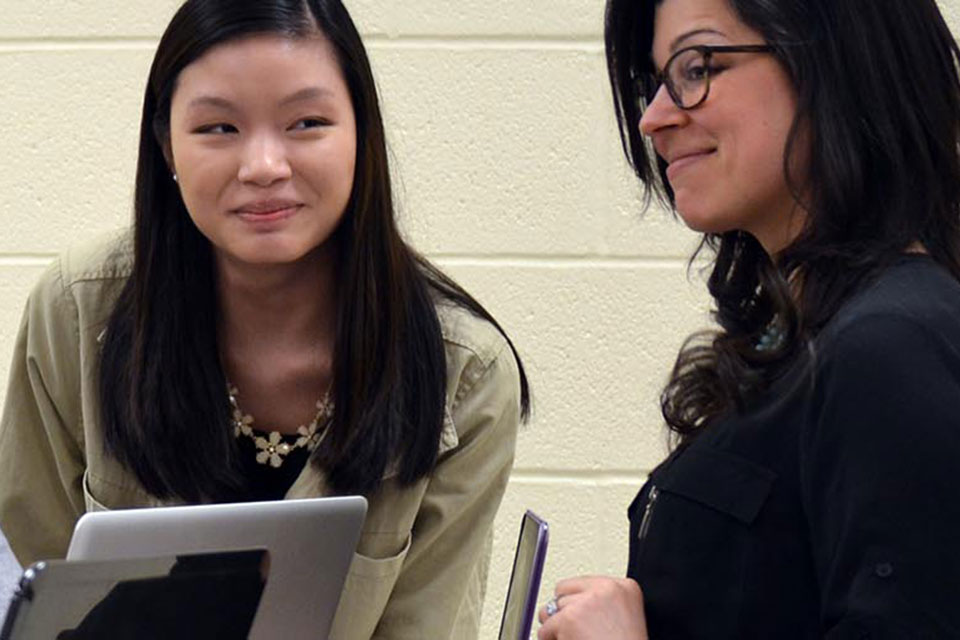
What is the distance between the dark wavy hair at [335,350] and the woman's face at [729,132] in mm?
602

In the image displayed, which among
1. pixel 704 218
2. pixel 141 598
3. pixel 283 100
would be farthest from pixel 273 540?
pixel 283 100

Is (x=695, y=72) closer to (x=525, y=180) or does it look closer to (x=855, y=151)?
(x=855, y=151)

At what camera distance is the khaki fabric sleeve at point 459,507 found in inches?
78.6

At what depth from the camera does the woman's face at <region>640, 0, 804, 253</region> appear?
4.39 feet

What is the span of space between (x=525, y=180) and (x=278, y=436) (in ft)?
2.99

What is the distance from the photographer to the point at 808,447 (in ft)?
4.00

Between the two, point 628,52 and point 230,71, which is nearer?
point 628,52

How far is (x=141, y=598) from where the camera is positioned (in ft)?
4.03

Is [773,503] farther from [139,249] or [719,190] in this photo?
[139,249]

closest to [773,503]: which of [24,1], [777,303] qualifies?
[777,303]

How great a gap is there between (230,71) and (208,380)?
360 millimetres

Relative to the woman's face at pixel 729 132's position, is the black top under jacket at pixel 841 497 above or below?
below

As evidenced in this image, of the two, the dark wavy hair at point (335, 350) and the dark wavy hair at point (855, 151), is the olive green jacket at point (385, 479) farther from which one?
the dark wavy hair at point (855, 151)

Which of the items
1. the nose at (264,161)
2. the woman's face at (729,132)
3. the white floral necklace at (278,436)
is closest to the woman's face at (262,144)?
the nose at (264,161)
